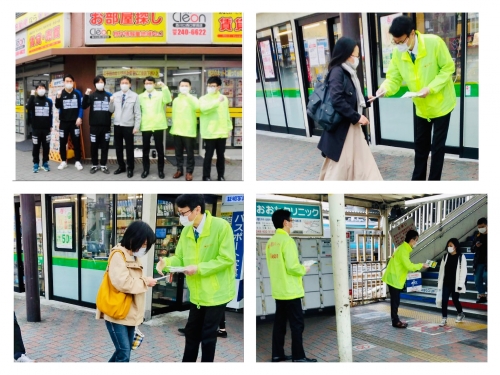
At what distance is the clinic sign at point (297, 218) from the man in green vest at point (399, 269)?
1.04 metres

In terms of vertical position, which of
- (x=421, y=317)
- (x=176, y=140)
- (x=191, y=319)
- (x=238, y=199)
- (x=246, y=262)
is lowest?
(x=421, y=317)

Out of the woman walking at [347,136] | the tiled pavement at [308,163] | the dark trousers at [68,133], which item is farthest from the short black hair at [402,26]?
the dark trousers at [68,133]

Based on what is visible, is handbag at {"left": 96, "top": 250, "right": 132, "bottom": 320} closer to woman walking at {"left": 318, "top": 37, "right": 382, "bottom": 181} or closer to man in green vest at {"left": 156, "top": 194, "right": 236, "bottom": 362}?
man in green vest at {"left": 156, "top": 194, "right": 236, "bottom": 362}

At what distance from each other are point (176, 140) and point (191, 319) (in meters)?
2.32

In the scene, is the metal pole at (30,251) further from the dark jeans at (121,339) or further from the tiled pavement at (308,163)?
the tiled pavement at (308,163)

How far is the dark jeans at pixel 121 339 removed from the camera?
12.8 ft

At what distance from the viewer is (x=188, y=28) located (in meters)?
6.27

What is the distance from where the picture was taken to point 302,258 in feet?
20.0

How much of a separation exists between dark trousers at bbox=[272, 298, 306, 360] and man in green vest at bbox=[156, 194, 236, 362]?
545 millimetres

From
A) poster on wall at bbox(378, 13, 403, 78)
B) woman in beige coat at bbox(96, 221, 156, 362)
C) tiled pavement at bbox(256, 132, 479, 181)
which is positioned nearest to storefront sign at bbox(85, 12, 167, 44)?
tiled pavement at bbox(256, 132, 479, 181)

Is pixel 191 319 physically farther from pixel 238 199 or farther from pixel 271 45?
pixel 271 45

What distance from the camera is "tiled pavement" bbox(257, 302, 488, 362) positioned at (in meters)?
4.57

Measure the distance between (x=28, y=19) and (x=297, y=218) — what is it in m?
3.45
